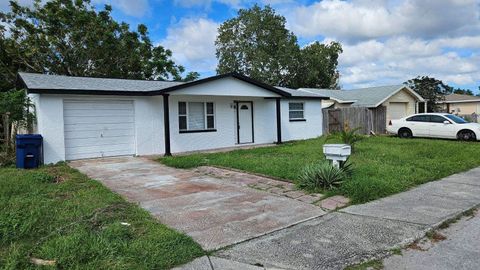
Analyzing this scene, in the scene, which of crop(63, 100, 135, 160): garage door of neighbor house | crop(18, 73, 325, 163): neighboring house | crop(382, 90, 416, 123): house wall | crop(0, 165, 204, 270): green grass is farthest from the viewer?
crop(382, 90, 416, 123): house wall

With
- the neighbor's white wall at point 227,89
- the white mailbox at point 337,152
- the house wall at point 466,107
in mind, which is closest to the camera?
the white mailbox at point 337,152

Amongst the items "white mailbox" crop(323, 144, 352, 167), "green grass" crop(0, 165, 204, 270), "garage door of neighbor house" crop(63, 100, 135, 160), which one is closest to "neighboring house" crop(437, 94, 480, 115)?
"garage door of neighbor house" crop(63, 100, 135, 160)

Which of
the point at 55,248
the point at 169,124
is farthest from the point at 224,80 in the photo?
the point at 55,248

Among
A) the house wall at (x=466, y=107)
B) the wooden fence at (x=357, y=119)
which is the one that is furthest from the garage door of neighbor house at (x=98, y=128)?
the house wall at (x=466, y=107)

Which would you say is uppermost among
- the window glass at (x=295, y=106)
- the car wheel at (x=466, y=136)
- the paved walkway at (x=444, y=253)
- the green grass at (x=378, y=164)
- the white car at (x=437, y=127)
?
the window glass at (x=295, y=106)

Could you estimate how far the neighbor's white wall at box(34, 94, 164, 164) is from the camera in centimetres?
1157

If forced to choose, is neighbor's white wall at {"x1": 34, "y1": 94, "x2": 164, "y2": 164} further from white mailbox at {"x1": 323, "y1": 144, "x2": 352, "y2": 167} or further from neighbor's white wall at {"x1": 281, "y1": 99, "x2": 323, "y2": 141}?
white mailbox at {"x1": 323, "y1": 144, "x2": 352, "y2": 167}

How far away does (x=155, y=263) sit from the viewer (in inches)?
152

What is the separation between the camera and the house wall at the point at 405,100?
26073 millimetres

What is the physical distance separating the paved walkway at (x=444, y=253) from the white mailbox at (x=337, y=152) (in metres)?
2.73

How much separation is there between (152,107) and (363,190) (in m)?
9.53

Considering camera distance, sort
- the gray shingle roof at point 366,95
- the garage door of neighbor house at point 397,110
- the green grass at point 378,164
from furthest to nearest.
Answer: the garage door of neighbor house at point 397,110
the gray shingle roof at point 366,95
the green grass at point 378,164

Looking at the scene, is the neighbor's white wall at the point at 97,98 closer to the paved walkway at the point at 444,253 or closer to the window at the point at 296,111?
the window at the point at 296,111

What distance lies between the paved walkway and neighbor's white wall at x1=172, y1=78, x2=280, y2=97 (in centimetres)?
1058
